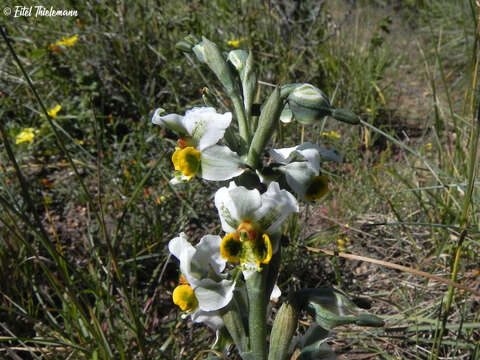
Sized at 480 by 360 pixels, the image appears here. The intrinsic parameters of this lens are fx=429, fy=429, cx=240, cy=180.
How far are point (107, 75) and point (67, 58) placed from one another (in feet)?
1.36

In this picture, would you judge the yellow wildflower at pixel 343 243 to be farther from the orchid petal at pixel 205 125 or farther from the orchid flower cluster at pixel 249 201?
the orchid petal at pixel 205 125

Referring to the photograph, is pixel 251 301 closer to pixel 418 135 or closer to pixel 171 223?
pixel 171 223

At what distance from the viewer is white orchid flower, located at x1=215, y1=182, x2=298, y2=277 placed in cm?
121

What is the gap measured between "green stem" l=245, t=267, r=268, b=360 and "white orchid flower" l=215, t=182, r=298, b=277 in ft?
0.22

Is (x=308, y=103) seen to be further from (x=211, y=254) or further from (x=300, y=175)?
(x=211, y=254)

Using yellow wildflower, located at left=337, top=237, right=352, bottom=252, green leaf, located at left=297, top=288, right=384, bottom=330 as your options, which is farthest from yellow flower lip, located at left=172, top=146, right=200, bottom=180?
yellow wildflower, located at left=337, top=237, right=352, bottom=252

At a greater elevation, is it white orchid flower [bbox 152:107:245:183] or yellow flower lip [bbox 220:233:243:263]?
white orchid flower [bbox 152:107:245:183]

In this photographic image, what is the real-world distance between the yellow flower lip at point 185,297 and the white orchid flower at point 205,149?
36cm

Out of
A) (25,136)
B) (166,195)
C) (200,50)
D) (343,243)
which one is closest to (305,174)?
(200,50)

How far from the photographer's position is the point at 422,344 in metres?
2.10

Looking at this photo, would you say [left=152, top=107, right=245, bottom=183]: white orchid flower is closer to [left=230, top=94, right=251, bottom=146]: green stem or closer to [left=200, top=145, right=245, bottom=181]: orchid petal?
[left=200, top=145, right=245, bottom=181]: orchid petal

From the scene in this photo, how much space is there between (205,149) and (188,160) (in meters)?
0.07

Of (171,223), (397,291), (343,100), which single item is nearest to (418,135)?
(343,100)

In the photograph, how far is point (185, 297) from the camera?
139cm
